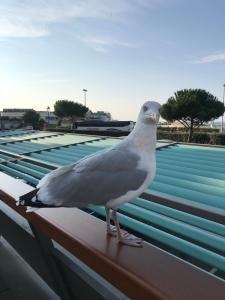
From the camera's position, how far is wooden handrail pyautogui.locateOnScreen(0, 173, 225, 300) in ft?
6.48

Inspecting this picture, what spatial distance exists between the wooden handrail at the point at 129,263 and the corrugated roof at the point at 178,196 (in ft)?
1.41

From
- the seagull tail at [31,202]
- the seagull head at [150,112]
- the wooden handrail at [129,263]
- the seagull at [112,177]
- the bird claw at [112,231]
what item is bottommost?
the wooden handrail at [129,263]

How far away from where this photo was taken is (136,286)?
2096 millimetres

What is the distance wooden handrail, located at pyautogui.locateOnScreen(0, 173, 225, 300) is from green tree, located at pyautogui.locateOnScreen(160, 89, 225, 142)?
129 feet

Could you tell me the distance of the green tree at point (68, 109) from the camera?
7825cm

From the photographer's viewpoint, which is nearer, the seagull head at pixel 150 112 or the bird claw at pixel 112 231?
the seagull head at pixel 150 112

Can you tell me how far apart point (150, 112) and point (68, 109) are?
7670 centimetres

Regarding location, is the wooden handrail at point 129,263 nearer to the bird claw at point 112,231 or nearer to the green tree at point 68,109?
Answer: the bird claw at point 112,231

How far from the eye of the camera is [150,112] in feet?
8.13

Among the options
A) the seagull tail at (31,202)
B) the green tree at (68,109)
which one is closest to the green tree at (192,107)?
the green tree at (68,109)

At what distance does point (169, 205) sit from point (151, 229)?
343 millimetres

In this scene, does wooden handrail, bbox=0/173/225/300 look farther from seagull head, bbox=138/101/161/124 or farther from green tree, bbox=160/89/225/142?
green tree, bbox=160/89/225/142

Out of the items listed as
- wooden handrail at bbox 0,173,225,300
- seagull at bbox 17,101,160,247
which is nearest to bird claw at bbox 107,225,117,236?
wooden handrail at bbox 0,173,225,300

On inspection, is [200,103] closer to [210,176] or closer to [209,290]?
[210,176]
